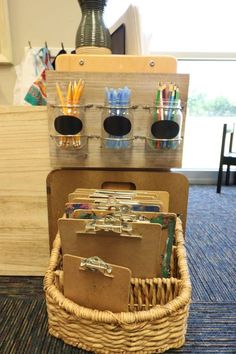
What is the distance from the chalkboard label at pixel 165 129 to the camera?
720 millimetres

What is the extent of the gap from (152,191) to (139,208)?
0.15 metres

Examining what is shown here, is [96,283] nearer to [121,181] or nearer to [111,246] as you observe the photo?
[111,246]

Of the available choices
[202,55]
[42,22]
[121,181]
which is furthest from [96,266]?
[202,55]

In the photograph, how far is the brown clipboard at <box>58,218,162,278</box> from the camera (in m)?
Result: 0.64

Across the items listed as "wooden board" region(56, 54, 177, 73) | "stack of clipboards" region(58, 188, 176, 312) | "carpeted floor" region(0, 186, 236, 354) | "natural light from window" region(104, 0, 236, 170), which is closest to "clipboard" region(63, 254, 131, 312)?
"stack of clipboards" region(58, 188, 176, 312)

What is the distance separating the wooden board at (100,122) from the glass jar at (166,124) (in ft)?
0.15

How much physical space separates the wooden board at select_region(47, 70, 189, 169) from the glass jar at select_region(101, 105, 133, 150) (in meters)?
0.05

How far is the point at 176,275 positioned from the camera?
0.75 m

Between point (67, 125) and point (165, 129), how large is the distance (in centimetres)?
26

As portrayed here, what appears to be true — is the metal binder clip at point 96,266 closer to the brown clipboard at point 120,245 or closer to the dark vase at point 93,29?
the brown clipboard at point 120,245

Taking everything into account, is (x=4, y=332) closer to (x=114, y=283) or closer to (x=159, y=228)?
(x=114, y=283)

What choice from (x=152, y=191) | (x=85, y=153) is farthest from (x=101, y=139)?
(x=152, y=191)

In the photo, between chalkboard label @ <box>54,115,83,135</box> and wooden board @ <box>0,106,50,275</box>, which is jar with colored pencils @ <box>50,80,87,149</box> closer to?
chalkboard label @ <box>54,115,83,135</box>

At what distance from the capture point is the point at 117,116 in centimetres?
72
